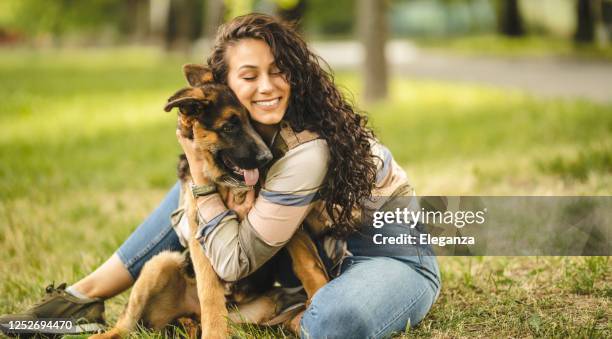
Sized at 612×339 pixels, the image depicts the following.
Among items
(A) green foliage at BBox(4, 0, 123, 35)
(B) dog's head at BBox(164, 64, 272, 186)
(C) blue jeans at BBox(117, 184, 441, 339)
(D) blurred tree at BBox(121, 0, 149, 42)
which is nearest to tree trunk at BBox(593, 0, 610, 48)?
(C) blue jeans at BBox(117, 184, 441, 339)

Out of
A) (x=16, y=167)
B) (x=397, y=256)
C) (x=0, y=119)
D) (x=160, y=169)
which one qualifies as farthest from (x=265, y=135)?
(x=0, y=119)

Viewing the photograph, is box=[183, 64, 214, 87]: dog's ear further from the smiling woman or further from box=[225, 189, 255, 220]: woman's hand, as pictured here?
box=[225, 189, 255, 220]: woman's hand

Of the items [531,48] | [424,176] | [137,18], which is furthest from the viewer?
[137,18]

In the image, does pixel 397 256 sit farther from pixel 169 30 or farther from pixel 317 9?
pixel 317 9

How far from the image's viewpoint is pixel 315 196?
11.0ft

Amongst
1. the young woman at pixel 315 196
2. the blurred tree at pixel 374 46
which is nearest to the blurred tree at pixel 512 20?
the blurred tree at pixel 374 46

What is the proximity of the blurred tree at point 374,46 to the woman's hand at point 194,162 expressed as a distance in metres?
8.38

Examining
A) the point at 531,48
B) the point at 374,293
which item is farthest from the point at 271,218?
the point at 531,48

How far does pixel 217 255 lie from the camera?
10.9 feet

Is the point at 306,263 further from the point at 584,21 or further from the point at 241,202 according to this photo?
the point at 584,21

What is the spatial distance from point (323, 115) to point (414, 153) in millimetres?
4792

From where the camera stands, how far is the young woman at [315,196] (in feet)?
10.7

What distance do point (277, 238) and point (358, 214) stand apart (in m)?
0.53

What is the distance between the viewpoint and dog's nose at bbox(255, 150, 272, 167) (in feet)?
11.1
